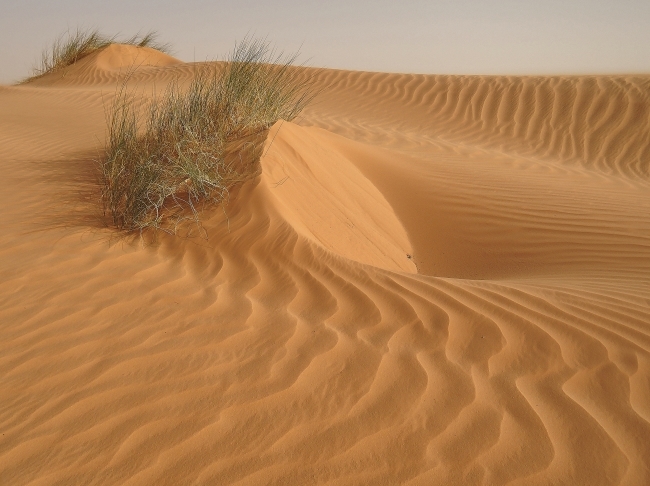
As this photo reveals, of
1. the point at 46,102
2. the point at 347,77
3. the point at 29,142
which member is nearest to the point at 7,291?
the point at 29,142

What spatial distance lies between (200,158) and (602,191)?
494 cm

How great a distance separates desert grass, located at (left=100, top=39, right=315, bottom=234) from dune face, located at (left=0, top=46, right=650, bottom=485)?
0.62ft

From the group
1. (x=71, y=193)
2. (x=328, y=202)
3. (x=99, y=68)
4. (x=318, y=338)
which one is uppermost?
(x=328, y=202)

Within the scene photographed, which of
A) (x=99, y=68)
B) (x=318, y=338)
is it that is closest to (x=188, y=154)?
(x=318, y=338)

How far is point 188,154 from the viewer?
14.9 ft

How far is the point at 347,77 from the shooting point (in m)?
15.6

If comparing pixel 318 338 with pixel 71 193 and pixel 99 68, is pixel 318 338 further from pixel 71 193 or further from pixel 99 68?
pixel 99 68

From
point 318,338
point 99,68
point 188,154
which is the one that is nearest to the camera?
point 318,338

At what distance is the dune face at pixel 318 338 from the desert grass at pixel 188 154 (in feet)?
0.62

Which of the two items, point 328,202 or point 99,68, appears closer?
point 328,202

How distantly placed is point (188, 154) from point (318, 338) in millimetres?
2500

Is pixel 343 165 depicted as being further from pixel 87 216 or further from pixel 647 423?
pixel 647 423

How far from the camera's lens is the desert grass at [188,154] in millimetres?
4004

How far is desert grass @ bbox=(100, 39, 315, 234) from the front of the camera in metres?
4.00
